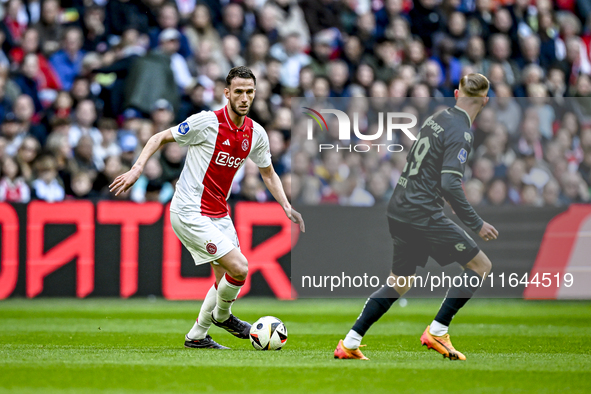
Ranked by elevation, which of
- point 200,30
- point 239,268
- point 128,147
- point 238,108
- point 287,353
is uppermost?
point 200,30

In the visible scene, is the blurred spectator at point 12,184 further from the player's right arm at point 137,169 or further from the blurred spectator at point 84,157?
the player's right arm at point 137,169

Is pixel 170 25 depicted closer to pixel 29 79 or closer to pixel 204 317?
pixel 29 79

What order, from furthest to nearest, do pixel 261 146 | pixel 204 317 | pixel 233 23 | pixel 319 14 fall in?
pixel 319 14
pixel 233 23
pixel 261 146
pixel 204 317

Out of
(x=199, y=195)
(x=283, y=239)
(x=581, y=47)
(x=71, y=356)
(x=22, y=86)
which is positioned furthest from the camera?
(x=581, y=47)

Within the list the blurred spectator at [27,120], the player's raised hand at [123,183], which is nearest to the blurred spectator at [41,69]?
the blurred spectator at [27,120]

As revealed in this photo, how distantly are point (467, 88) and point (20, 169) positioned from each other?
26.4ft

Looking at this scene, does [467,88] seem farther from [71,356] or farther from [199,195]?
[71,356]

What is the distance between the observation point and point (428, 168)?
22.4 ft

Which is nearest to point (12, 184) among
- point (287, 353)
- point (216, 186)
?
point (216, 186)

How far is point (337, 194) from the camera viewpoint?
1251cm

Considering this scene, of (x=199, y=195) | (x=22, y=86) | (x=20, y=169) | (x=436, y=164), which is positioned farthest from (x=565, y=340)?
(x=22, y=86)

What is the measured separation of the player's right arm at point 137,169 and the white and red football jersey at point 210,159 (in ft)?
0.69

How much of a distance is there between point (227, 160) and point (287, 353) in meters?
1.82

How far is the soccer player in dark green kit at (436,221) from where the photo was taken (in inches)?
262
